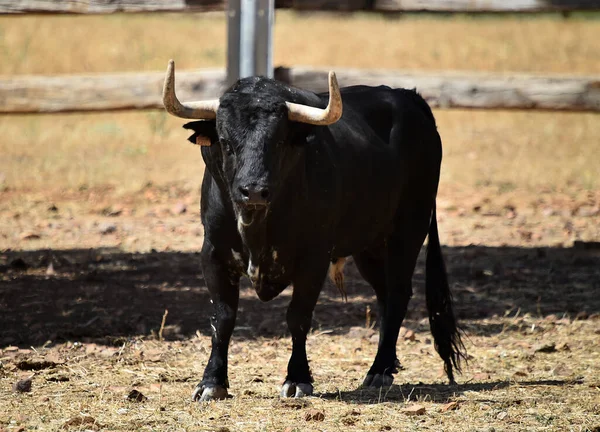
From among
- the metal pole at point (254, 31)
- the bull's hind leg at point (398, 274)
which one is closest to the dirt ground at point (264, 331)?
the bull's hind leg at point (398, 274)

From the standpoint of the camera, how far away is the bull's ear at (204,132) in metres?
5.90

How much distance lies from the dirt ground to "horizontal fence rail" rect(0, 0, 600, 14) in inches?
84.9

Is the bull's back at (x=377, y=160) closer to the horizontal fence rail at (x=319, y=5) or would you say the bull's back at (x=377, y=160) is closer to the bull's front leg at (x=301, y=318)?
the bull's front leg at (x=301, y=318)

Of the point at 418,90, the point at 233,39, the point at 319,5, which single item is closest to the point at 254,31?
the point at 233,39

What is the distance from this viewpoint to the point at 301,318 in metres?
6.13

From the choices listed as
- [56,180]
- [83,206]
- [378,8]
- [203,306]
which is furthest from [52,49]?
[203,306]

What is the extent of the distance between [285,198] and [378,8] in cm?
442

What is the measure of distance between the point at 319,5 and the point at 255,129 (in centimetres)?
451

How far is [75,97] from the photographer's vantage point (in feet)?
35.0

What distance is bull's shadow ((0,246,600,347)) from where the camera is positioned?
25.1 feet

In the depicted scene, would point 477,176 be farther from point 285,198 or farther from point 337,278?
point 285,198

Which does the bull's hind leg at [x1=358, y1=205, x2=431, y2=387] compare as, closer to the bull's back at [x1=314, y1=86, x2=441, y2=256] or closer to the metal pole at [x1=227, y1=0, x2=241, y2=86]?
the bull's back at [x1=314, y1=86, x2=441, y2=256]

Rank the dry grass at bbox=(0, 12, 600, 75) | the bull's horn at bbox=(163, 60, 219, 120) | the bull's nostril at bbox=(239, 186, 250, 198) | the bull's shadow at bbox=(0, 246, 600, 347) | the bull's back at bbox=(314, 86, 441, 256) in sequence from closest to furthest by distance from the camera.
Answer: the bull's nostril at bbox=(239, 186, 250, 198) → the bull's horn at bbox=(163, 60, 219, 120) → the bull's back at bbox=(314, 86, 441, 256) → the bull's shadow at bbox=(0, 246, 600, 347) → the dry grass at bbox=(0, 12, 600, 75)

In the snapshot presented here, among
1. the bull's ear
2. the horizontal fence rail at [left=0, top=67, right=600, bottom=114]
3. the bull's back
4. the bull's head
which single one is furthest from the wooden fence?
the bull's head
